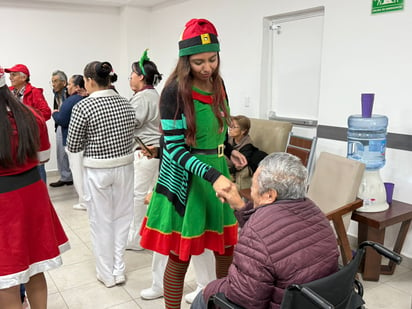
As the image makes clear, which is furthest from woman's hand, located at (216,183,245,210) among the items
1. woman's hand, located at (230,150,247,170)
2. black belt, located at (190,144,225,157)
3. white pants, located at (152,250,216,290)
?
white pants, located at (152,250,216,290)

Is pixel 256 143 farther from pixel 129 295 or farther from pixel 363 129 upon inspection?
pixel 129 295

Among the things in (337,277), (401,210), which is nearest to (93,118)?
(337,277)

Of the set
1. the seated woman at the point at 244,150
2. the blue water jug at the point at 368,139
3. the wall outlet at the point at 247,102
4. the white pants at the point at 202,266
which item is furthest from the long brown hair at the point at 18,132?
the wall outlet at the point at 247,102

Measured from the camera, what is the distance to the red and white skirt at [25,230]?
1.58m

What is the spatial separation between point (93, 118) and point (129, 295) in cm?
118

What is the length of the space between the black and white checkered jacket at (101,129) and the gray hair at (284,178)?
1.30 meters

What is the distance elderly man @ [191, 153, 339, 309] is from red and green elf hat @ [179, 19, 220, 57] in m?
0.59

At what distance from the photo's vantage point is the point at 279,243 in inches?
48.0

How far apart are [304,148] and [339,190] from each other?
2.37 feet

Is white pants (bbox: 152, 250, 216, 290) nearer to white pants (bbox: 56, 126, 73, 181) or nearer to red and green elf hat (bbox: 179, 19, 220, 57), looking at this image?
red and green elf hat (bbox: 179, 19, 220, 57)

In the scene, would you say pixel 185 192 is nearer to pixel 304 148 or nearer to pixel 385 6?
pixel 304 148

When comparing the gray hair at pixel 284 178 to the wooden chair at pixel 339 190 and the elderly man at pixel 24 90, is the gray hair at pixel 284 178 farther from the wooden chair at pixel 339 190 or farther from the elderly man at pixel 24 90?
the elderly man at pixel 24 90

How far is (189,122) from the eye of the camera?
1.68 meters

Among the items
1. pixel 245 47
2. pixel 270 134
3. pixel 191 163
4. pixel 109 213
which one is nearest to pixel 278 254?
pixel 191 163
